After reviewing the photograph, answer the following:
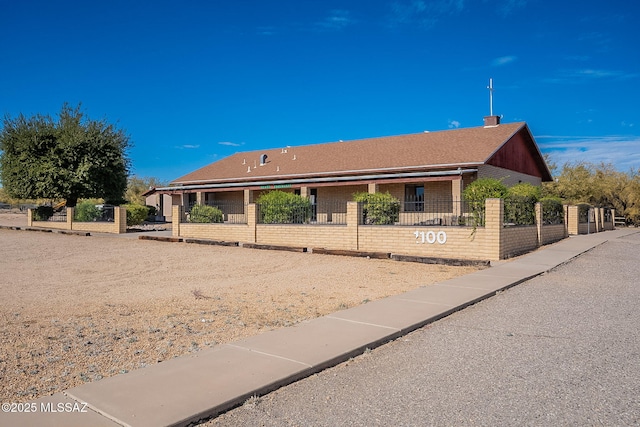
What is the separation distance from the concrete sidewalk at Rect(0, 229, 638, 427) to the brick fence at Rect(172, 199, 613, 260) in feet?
24.2

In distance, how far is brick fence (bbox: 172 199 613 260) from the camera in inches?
599

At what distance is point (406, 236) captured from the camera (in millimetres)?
16750

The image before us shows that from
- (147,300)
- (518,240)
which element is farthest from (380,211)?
(147,300)

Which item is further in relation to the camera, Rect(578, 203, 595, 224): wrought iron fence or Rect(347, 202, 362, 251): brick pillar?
Rect(578, 203, 595, 224): wrought iron fence

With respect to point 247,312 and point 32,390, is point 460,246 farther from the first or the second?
point 32,390

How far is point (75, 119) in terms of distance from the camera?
3372 cm

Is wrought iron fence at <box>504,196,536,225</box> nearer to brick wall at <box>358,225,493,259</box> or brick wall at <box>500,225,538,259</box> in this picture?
brick wall at <box>500,225,538,259</box>

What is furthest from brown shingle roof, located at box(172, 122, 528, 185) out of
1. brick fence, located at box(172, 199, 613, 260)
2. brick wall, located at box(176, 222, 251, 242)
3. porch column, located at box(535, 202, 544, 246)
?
brick wall, located at box(176, 222, 251, 242)

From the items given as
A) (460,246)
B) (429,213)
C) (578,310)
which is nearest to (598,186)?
(429,213)

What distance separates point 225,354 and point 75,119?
33.2 metres

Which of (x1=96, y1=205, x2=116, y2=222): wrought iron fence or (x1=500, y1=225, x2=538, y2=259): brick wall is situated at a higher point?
(x1=96, y1=205, x2=116, y2=222): wrought iron fence

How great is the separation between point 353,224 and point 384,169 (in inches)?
446

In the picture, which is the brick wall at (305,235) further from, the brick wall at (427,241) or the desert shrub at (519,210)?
the desert shrub at (519,210)

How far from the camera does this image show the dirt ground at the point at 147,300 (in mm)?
5383
